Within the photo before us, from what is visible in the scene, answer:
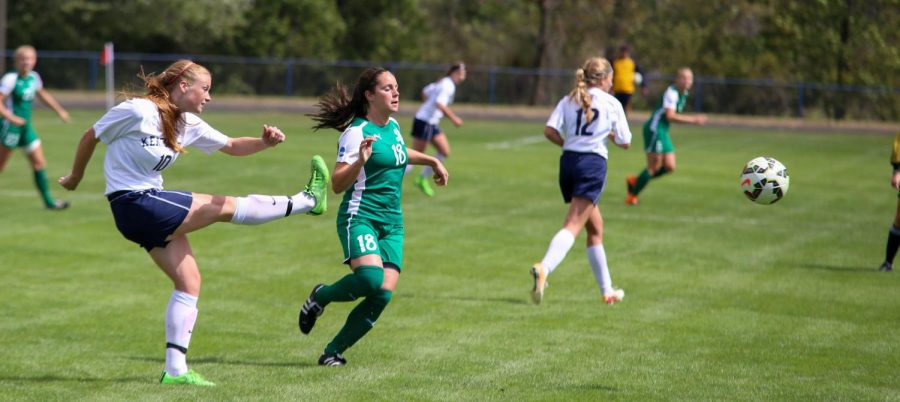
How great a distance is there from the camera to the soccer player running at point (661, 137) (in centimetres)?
1822

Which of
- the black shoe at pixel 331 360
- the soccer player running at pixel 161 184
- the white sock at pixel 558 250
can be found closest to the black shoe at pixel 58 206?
the white sock at pixel 558 250

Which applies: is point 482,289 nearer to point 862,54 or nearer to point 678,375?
point 678,375

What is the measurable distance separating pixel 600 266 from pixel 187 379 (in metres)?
4.40

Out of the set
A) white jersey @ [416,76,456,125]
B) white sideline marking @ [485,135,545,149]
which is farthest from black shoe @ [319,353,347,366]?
white sideline marking @ [485,135,545,149]

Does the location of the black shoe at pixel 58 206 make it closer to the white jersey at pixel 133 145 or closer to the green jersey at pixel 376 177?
the green jersey at pixel 376 177

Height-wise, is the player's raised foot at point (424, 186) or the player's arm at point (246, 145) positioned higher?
the player's arm at point (246, 145)

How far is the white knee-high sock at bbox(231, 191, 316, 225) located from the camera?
23.9 feet

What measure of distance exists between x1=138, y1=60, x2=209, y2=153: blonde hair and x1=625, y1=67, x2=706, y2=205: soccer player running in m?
12.0

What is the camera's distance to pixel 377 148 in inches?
301

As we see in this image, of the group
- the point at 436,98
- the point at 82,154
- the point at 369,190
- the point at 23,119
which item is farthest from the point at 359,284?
the point at 436,98

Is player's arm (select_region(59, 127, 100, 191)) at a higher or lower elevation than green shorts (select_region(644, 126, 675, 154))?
higher

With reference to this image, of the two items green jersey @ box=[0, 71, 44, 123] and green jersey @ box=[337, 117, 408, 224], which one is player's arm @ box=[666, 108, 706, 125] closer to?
green jersey @ box=[0, 71, 44, 123]

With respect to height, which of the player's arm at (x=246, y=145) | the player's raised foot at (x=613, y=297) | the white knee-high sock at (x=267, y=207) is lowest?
the player's raised foot at (x=613, y=297)

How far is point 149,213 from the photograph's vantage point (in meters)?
6.90
